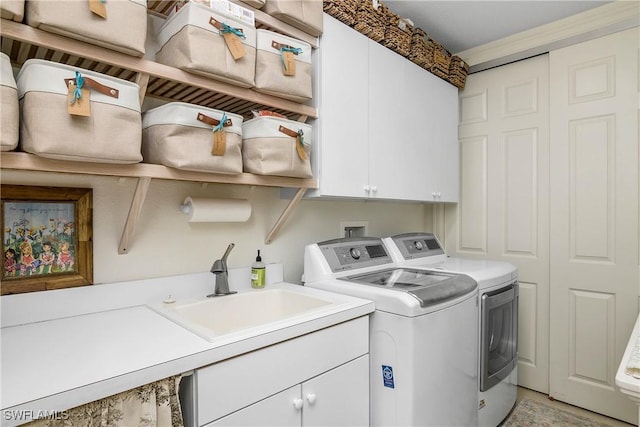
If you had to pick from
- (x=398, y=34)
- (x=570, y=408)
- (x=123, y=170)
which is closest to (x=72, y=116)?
(x=123, y=170)

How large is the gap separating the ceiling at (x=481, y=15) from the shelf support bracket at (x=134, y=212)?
1.85 metres

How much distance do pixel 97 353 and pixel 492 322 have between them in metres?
1.92

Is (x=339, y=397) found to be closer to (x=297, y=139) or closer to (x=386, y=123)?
(x=297, y=139)

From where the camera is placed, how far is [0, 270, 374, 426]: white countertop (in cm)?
83

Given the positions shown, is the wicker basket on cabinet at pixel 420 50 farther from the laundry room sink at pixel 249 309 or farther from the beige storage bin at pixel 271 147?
the laundry room sink at pixel 249 309

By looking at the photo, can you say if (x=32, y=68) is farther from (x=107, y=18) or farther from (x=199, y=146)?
(x=199, y=146)

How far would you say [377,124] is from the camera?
83.7 inches

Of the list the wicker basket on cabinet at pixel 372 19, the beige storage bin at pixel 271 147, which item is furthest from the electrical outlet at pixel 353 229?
the wicker basket on cabinet at pixel 372 19

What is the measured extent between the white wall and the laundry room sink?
8.5 inches

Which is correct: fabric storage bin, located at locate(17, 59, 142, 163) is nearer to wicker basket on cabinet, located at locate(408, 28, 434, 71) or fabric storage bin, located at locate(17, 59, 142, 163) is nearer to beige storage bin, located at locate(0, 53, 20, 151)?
beige storage bin, located at locate(0, 53, 20, 151)

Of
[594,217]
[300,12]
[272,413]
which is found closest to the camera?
[272,413]

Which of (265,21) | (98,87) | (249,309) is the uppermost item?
(265,21)

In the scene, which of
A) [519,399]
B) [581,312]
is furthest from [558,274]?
[519,399]

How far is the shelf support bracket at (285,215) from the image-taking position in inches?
Result: 72.9
